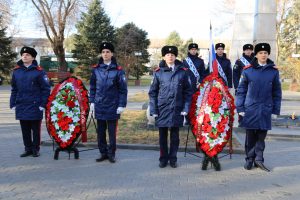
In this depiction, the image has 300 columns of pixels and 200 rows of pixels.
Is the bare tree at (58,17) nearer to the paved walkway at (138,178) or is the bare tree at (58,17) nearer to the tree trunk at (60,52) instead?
the tree trunk at (60,52)

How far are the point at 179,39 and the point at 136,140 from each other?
3311 inches

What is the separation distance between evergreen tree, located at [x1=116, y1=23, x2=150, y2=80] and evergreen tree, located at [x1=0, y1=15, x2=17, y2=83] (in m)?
10.4

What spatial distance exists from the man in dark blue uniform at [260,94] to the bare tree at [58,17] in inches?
1493

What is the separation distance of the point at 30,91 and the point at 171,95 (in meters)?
2.66

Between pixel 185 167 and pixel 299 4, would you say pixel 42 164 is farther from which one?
pixel 299 4

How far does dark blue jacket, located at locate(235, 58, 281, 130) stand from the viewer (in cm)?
692

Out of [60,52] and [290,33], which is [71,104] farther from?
[290,33]

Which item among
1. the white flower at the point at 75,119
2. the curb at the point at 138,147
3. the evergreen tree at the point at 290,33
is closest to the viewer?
the white flower at the point at 75,119

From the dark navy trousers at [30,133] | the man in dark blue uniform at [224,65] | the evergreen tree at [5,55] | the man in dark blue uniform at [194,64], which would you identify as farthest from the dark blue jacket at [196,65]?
the evergreen tree at [5,55]

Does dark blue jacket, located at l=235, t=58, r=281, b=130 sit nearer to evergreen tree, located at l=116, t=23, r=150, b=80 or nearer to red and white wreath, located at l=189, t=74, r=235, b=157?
red and white wreath, located at l=189, t=74, r=235, b=157

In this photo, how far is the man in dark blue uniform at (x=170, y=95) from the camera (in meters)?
A: 7.03

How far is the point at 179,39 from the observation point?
91875mm

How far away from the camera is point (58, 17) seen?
4288 centimetres

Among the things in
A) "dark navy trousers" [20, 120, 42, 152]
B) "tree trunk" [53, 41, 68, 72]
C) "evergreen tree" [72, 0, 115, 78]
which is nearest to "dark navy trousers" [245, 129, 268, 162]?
"dark navy trousers" [20, 120, 42, 152]
